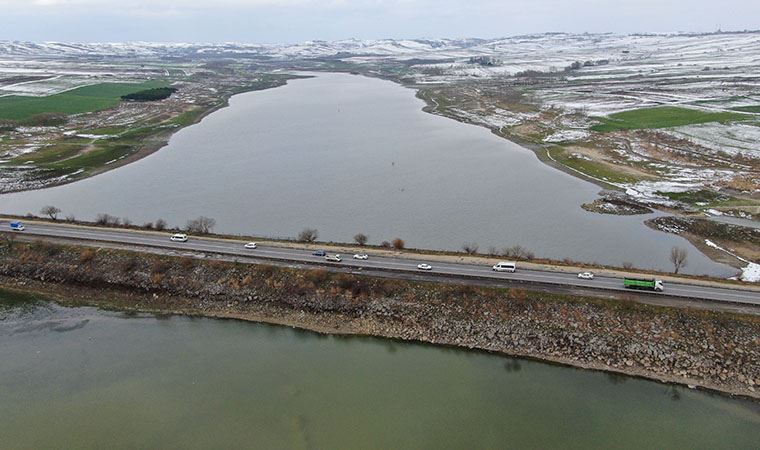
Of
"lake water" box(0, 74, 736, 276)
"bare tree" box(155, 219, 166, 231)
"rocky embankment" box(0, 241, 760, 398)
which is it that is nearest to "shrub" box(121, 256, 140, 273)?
"rocky embankment" box(0, 241, 760, 398)

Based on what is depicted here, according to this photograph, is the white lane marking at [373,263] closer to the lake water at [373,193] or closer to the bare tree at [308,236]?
the bare tree at [308,236]

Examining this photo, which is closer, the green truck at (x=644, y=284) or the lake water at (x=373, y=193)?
the green truck at (x=644, y=284)

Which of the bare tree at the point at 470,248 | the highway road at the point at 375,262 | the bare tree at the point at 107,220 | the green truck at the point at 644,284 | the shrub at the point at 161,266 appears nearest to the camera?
the green truck at the point at 644,284

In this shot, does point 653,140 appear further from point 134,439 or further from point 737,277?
point 134,439

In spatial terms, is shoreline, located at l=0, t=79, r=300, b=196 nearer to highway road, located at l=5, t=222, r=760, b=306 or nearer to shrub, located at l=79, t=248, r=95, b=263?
highway road, located at l=5, t=222, r=760, b=306

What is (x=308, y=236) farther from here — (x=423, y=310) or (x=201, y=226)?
(x=423, y=310)

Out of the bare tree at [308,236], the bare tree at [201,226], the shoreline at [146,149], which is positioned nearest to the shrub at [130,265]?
the bare tree at [201,226]

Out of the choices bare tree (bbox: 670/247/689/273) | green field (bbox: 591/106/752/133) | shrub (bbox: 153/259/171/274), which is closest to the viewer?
bare tree (bbox: 670/247/689/273)
